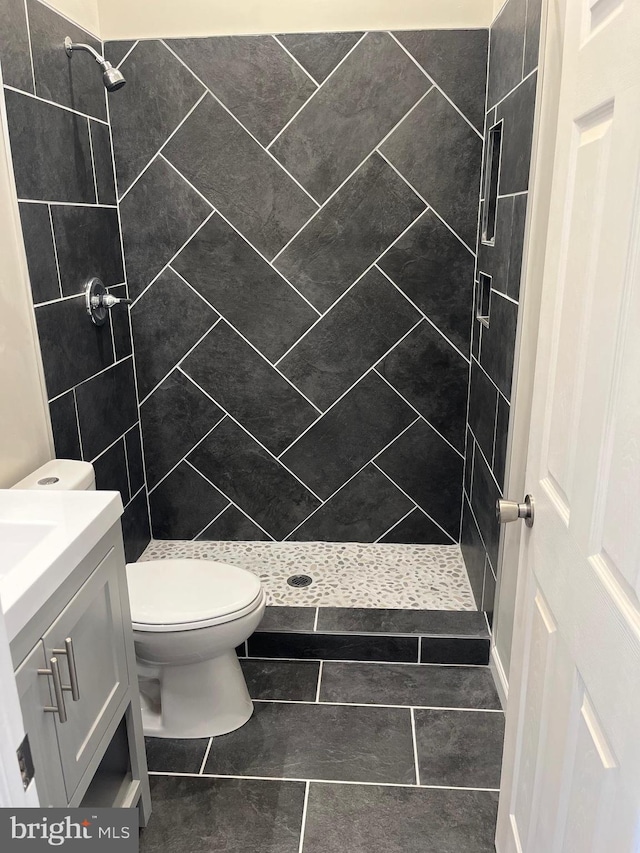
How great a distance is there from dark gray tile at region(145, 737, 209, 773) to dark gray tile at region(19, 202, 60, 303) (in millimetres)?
1344

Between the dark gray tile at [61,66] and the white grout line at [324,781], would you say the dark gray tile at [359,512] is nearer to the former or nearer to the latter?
the white grout line at [324,781]

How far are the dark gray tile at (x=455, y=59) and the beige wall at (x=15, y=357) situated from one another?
4.70 feet

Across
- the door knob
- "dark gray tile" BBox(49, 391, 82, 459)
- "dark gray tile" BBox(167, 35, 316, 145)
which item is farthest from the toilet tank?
"dark gray tile" BBox(167, 35, 316, 145)

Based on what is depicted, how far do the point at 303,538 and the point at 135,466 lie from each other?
0.78 m

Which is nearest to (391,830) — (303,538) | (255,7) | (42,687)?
(42,687)

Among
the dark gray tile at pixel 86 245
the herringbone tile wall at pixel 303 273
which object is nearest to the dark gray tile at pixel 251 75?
the herringbone tile wall at pixel 303 273

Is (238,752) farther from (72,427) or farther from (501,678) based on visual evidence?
(72,427)

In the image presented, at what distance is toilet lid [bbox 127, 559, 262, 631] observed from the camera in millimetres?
1853

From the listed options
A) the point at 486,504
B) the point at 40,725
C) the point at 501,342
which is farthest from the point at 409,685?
the point at 40,725

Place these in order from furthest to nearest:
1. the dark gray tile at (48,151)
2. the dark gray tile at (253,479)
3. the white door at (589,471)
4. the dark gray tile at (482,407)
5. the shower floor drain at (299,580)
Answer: the dark gray tile at (253,479)
the shower floor drain at (299,580)
the dark gray tile at (482,407)
the dark gray tile at (48,151)
the white door at (589,471)

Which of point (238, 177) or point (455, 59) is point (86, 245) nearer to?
point (238, 177)

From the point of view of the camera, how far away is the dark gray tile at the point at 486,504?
220 cm

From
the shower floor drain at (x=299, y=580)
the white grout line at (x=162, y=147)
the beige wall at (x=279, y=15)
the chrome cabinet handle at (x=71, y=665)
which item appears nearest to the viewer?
the chrome cabinet handle at (x=71, y=665)

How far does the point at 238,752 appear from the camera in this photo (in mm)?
1976
